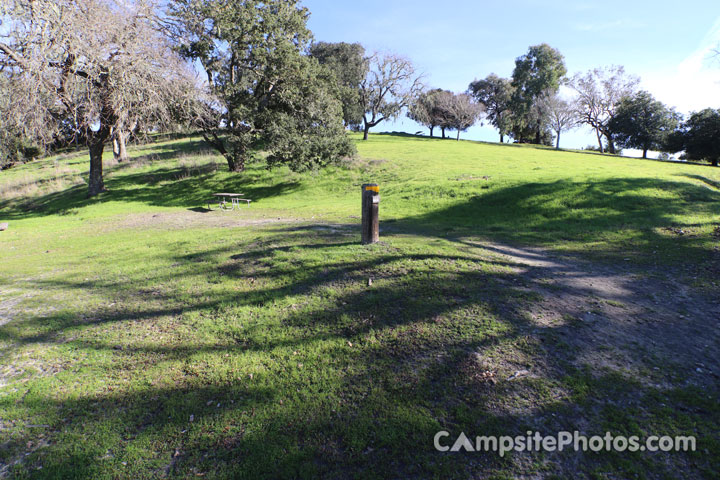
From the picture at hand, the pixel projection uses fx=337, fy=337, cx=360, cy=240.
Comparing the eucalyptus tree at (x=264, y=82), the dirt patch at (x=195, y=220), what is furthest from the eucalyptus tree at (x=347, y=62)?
the dirt patch at (x=195, y=220)

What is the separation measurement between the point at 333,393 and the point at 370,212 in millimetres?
4449

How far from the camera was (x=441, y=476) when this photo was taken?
7.84 ft

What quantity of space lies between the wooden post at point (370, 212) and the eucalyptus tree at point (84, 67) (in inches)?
521

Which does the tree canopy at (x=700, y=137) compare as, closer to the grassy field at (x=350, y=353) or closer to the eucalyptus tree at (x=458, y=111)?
the eucalyptus tree at (x=458, y=111)

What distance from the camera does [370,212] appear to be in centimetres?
715

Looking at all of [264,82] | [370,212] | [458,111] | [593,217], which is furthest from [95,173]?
[458,111]

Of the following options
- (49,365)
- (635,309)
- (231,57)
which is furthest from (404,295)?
(231,57)

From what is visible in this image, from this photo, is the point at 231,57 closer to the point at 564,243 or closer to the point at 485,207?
the point at 485,207

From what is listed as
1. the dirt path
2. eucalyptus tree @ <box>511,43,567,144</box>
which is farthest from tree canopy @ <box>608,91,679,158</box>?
the dirt path

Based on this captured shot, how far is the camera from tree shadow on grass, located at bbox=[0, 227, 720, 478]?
8.32 ft

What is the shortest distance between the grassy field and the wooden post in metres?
0.35

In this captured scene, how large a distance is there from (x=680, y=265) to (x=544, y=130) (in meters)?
64.1

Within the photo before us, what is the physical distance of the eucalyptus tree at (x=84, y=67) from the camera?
1277 centimetres

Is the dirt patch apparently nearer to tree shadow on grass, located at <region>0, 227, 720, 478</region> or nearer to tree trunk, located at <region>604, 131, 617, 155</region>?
tree shadow on grass, located at <region>0, 227, 720, 478</region>
